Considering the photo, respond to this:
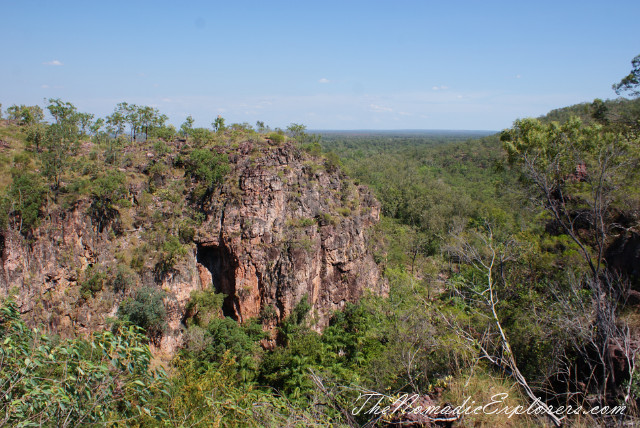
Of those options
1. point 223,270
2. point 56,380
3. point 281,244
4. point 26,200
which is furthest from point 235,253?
point 56,380

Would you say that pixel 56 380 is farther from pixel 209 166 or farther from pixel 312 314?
pixel 209 166

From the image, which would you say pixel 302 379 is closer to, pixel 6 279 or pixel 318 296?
pixel 318 296

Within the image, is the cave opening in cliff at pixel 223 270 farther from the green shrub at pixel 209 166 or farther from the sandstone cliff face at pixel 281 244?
the green shrub at pixel 209 166

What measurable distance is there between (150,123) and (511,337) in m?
29.7

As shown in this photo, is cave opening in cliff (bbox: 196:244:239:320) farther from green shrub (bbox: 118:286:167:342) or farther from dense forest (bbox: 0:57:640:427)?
green shrub (bbox: 118:286:167:342)

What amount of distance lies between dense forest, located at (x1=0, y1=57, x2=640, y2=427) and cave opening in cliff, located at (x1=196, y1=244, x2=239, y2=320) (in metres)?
0.62

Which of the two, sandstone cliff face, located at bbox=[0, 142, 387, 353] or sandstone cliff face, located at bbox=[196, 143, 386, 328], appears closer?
sandstone cliff face, located at bbox=[0, 142, 387, 353]

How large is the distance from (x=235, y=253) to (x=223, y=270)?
77.7 inches

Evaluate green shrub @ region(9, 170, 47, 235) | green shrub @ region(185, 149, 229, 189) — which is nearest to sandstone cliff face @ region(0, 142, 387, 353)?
green shrub @ region(9, 170, 47, 235)

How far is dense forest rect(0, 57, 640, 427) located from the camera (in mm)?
5414

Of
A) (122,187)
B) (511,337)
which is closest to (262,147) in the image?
(122,187)

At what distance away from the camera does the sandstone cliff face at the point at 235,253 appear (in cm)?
1784

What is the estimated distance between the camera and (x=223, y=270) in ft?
76.5

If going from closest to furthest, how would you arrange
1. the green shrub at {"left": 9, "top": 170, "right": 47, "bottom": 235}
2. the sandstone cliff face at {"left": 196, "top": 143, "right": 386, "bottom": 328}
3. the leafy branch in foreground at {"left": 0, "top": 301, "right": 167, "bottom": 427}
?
the leafy branch in foreground at {"left": 0, "top": 301, "right": 167, "bottom": 427} < the green shrub at {"left": 9, "top": 170, "right": 47, "bottom": 235} < the sandstone cliff face at {"left": 196, "top": 143, "right": 386, "bottom": 328}
